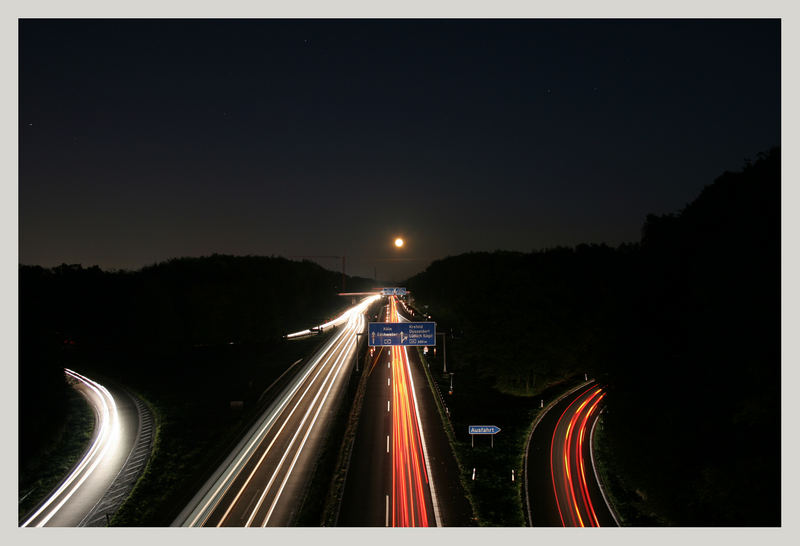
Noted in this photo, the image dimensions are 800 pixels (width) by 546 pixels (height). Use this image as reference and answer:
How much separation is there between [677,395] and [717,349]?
395cm

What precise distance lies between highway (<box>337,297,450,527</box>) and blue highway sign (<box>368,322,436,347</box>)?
5.38m

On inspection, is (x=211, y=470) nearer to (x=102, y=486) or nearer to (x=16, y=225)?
(x=102, y=486)

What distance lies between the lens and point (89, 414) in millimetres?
29484

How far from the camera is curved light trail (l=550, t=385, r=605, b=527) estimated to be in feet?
55.8

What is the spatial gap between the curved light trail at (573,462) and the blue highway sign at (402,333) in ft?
30.4

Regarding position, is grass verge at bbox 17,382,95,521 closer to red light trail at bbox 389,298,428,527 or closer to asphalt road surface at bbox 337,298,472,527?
asphalt road surface at bbox 337,298,472,527

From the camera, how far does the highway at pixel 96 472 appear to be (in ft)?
54.5

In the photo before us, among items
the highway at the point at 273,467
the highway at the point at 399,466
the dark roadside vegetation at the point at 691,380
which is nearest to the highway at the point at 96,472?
the highway at the point at 273,467

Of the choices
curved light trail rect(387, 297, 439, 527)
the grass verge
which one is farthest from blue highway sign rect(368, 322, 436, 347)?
the grass verge

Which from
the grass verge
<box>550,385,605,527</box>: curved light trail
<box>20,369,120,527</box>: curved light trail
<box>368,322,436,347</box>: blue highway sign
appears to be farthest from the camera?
<box>368,322,436,347</box>: blue highway sign

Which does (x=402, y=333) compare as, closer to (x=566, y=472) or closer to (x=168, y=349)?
(x=566, y=472)

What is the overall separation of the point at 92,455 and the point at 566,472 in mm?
24475

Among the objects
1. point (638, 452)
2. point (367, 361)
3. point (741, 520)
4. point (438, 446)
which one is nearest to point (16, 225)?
point (438, 446)

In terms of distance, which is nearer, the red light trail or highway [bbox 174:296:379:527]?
highway [bbox 174:296:379:527]
